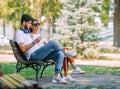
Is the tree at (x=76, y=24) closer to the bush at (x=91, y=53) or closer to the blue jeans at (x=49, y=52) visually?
the bush at (x=91, y=53)

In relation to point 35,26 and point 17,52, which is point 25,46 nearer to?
point 17,52

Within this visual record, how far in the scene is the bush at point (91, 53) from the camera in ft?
73.0

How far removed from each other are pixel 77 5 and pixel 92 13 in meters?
1.03

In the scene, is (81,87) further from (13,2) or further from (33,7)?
(13,2)

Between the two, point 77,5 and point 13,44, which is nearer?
point 13,44

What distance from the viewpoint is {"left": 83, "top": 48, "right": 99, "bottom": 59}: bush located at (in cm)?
2225

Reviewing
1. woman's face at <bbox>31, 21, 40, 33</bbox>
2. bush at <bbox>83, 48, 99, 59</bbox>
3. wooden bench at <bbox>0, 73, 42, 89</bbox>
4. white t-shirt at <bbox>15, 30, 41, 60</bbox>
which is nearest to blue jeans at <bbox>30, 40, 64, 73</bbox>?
white t-shirt at <bbox>15, 30, 41, 60</bbox>

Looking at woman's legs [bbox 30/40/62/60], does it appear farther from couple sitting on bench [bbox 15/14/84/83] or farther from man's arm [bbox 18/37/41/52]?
man's arm [bbox 18/37/41/52]

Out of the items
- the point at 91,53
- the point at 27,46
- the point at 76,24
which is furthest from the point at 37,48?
the point at 91,53

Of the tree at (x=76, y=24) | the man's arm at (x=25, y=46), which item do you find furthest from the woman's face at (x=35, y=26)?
the tree at (x=76, y=24)

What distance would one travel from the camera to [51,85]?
27.4ft

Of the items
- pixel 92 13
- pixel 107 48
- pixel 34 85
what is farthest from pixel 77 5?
pixel 34 85

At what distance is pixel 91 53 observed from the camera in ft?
73.3

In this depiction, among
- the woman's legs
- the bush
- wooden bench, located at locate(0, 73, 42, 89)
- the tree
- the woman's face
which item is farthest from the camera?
the bush
